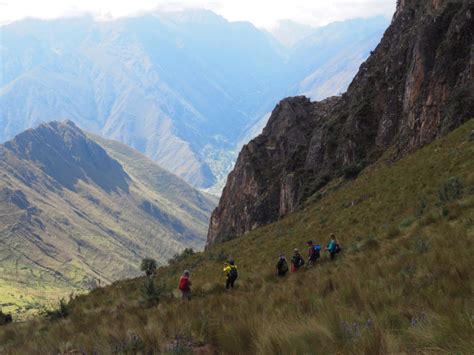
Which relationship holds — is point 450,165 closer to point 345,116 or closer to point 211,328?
point 211,328

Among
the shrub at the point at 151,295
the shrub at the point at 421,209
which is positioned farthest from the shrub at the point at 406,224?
the shrub at the point at 151,295

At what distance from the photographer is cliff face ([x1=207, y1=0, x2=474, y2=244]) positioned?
38.8m

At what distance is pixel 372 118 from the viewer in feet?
170

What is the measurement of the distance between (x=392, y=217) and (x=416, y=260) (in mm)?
13459

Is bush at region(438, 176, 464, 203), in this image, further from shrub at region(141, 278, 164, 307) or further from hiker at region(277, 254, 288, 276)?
shrub at region(141, 278, 164, 307)

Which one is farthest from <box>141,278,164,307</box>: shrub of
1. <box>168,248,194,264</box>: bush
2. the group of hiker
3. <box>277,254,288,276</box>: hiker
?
<box>168,248,194,264</box>: bush

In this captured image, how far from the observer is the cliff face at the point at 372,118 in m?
38.8

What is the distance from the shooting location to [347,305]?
25.3 ft

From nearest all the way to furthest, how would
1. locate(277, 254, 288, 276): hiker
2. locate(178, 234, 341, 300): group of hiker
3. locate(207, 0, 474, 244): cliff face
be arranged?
locate(178, 234, 341, 300): group of hiker, locate(277, 254, 288, 276): hiker, locate(207, 0, 474, 244): cliff face

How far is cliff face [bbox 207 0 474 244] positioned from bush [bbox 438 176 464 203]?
17.5 meters

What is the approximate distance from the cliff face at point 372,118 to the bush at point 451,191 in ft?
57.4

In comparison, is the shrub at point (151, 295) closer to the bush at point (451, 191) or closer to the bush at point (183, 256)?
the bush at point (451, 191)

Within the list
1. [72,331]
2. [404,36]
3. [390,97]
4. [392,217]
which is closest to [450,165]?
[392,217]

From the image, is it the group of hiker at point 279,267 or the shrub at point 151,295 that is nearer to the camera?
the shrub at point 151,295
